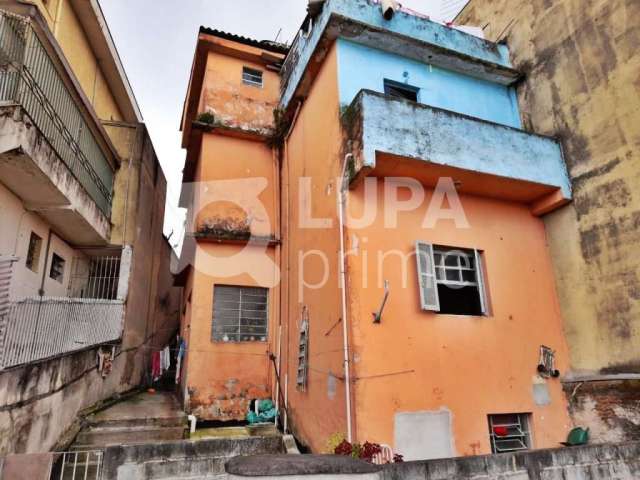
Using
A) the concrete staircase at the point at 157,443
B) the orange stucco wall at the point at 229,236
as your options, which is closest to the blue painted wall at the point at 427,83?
the orange stucco wall at the point at 229,236

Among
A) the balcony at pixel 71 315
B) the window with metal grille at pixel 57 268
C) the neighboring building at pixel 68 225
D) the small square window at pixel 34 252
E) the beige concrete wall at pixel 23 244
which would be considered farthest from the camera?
the window with metal grille at pixel 57 268

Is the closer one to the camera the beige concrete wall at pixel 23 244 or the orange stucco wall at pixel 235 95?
the beige concrete wall at pixel 23 244

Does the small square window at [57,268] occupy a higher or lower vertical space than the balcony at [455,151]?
lower

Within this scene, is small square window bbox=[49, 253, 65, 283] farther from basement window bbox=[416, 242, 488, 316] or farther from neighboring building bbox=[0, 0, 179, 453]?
basement window bbox=[416, 242, 488, 316]

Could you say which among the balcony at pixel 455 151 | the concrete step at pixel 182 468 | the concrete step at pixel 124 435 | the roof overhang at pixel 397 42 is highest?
the roof overhang at pixel 397 42

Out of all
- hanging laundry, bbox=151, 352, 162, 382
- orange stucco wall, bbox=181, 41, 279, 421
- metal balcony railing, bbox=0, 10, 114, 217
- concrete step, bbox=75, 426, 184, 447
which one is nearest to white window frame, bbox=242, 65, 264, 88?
orange stucco wall, bbox=181, 41, 279, 421

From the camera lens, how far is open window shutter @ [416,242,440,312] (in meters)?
6.75

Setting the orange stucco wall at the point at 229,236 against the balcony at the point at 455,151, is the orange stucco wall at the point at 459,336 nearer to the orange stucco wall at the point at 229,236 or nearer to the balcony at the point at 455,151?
the balcony at the point at 455,151

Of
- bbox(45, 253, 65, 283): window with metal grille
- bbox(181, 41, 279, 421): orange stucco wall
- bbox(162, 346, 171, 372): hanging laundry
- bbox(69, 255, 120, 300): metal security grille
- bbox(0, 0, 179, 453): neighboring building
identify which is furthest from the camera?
bbox(162, 346, 171, 372): hanging laundry

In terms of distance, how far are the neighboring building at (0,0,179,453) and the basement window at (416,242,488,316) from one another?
5.92m

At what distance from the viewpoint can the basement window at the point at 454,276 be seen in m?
6.96

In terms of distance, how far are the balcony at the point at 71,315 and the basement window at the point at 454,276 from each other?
5961mm

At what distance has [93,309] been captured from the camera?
9117 millimetres

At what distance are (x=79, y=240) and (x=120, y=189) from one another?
1838 mm
